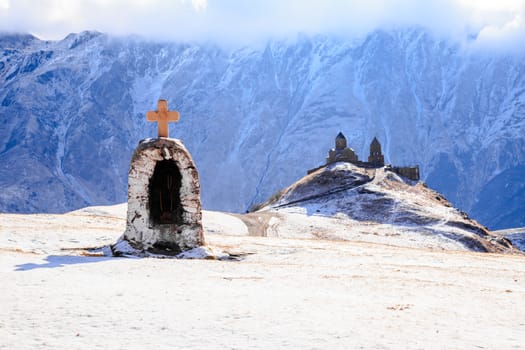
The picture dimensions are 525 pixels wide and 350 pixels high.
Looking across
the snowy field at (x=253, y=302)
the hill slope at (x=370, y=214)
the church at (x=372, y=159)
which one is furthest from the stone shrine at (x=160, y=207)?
the church at (x=372, y=159)

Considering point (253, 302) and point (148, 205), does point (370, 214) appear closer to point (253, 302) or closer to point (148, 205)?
point (148, 205)

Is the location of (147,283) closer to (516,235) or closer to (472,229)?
(472,229)

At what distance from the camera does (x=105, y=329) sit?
1270 cm

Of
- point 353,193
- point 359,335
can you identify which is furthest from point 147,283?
point 353,193

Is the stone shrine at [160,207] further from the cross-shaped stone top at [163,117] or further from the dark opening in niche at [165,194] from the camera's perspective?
the cross-shaped stone top at [163,117]

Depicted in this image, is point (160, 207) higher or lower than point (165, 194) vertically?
lower

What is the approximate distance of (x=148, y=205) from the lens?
25.0 meters

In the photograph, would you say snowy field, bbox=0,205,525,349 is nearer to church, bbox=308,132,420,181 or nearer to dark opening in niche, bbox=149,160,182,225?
dark opening in niche, bbox=149,160,182,225

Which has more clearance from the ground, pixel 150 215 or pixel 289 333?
pixel 150 215

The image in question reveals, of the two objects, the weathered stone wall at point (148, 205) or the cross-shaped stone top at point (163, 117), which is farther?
the cross-shaped stone top at point (163, 117)

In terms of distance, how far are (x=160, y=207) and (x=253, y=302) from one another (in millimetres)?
11446

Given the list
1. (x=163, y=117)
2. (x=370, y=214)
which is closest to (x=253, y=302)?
Result: (x=163, y=117)

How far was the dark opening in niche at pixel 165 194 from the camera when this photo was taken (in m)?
25.5

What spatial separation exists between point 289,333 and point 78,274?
25.0 ft
